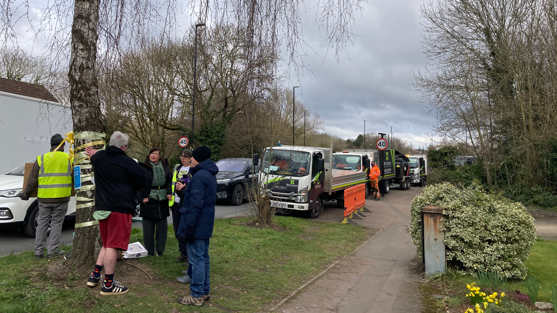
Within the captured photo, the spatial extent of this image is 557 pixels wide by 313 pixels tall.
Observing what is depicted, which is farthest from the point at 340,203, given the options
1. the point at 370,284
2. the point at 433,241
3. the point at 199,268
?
the point at 199,268

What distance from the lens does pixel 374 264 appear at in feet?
24.9

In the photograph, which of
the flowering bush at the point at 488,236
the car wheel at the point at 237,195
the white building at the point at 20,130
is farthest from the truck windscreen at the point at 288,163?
the flowering bush at the point at 488,236

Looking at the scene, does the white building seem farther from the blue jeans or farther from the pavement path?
A: the pavement path

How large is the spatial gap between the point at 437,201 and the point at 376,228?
5533 mm

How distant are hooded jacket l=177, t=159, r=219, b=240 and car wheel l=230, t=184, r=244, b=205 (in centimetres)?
1065

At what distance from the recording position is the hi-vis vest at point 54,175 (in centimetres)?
594

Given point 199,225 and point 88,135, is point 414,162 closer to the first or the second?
point 199,225

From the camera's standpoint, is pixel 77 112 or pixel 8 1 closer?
pixel 8 1

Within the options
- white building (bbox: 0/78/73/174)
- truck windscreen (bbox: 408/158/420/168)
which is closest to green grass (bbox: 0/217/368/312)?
white building (bbox: 0/78/73/174)

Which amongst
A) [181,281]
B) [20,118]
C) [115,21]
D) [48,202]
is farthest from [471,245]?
[20,118]

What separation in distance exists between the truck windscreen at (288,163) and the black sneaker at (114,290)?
8.49 m

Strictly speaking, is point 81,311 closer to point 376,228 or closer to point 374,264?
point 374,264

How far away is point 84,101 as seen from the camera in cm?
492

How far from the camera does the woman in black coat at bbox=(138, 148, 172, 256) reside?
20.5ft
